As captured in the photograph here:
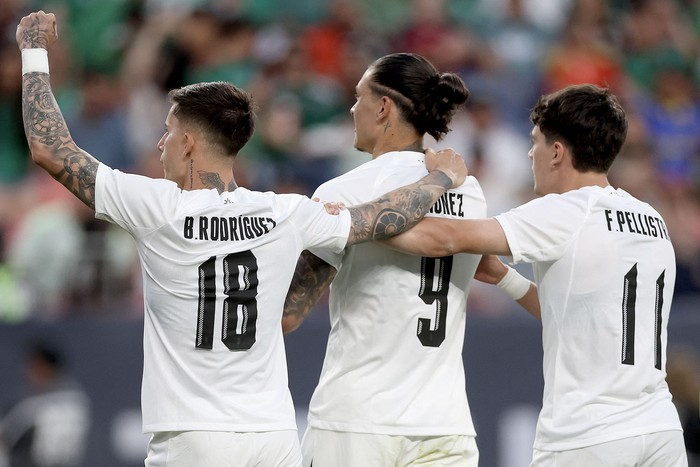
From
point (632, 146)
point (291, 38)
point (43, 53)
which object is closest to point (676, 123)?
point (632, 146)

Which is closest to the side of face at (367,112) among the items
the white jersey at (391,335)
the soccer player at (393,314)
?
the soccer player at (393,314)

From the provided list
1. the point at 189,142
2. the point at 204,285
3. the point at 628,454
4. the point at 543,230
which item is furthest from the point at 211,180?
the point at 628,454

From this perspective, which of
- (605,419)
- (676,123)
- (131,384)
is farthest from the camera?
(676,123)

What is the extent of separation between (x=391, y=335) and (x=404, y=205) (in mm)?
534

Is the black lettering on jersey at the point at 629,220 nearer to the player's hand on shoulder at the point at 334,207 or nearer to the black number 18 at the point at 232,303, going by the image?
the player's hand on shoulder at the point at 334,207

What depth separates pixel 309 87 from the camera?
1207 centimetres

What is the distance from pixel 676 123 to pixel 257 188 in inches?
171

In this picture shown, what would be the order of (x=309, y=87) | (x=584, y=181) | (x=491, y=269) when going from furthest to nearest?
(x=309, y=87), (x=491, y=269), (x=584, y=181)

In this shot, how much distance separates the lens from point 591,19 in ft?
43.1

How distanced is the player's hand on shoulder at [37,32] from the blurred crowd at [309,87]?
185 inches

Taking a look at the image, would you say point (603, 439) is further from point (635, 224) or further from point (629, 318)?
point (635, 224)

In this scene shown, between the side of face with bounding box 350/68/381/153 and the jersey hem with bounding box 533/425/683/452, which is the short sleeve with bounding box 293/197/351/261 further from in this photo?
the jersey hem with bounding box 533/425/683/452

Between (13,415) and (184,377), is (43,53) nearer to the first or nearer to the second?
(184,377)

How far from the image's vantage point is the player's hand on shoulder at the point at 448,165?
5.31 m
